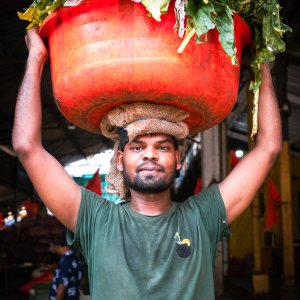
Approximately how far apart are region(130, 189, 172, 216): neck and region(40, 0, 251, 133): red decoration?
0.39 m

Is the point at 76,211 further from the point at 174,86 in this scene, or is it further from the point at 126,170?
the point at 174,86

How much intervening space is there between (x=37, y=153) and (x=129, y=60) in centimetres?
53

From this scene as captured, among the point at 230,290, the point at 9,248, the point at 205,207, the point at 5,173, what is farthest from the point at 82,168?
the point at 205,207

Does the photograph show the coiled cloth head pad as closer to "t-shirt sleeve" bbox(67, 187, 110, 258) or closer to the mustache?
the mustache

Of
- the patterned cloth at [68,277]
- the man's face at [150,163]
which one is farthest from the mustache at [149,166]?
the patterned cloth at [68,277]

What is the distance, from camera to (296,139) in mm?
16234

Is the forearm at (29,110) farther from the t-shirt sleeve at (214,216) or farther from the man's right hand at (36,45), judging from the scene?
the t-shirt sleeve at (214,216)

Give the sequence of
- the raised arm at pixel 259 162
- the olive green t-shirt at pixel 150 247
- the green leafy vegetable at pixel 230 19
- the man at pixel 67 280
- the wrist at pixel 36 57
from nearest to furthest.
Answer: the green leafy vegetable at pixel 230 19
the olive green t-shirt at pixel 150 247
the wrist at pixel 36 57
the raised arm at pixel 259 162
the man at pixel 67 280

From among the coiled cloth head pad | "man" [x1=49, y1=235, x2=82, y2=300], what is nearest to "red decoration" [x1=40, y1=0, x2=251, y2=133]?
the coiled cloth head pad

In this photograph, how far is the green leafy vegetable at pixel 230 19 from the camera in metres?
1.64

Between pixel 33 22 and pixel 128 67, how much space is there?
516mm

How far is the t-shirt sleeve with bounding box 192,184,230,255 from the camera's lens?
2.04 m

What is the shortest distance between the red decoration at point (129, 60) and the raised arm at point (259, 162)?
312 millimetres

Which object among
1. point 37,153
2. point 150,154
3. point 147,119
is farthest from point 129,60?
point 37,153
